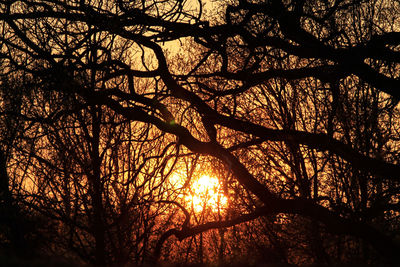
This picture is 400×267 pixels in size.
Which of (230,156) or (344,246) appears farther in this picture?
(344,246)

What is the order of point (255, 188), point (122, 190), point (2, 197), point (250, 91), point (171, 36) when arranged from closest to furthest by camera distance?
point (255, 188)
point (2, 197)
point (171, 36)
point (122, 190)
point (250, 91)

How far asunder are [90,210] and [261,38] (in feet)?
14.9

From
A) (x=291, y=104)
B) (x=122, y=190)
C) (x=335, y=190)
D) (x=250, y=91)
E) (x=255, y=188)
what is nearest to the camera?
(x=255, y=188)

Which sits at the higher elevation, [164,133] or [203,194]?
[203,194]

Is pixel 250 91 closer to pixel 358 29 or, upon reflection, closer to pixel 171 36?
pixel 358 29

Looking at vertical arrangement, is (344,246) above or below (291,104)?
below

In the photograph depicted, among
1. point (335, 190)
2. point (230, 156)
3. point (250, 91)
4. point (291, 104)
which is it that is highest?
point (250, 91)

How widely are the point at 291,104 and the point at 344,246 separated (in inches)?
209

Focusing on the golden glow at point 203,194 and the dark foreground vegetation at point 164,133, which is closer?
the dark foreground vegetation at point 164,133

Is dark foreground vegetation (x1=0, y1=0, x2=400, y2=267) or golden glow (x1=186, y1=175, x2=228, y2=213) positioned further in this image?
golden glow (x1=186, y1=175, x2=228, y2=213)

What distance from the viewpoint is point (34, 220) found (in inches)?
284

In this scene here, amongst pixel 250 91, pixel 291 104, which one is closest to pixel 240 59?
pixel 250 91

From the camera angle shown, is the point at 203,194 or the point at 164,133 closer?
the point at 164,133

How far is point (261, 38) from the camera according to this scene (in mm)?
7250
